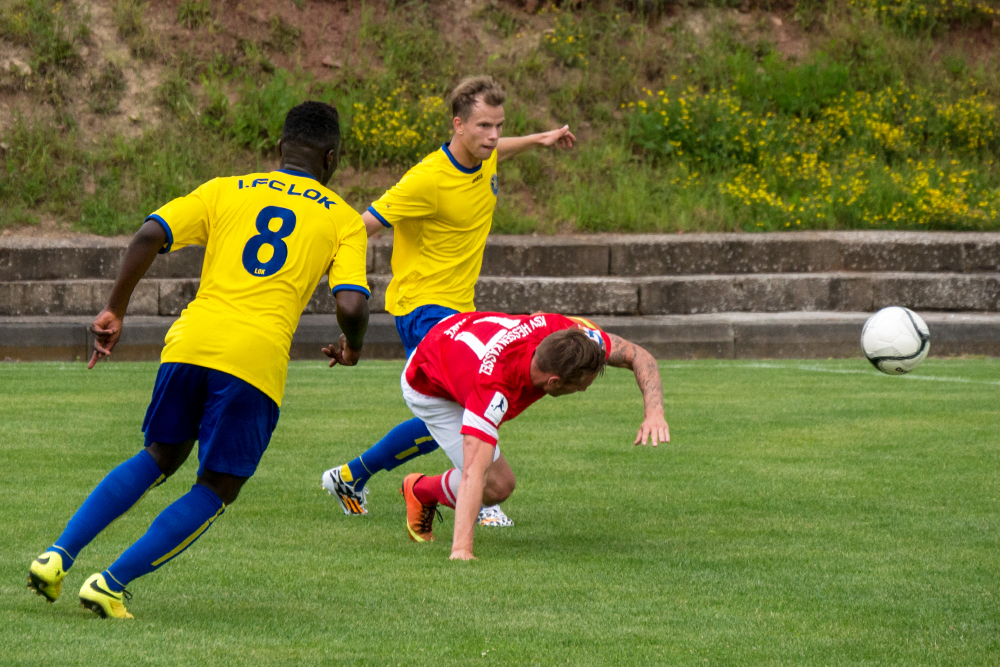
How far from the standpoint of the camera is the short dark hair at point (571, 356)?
454 cm

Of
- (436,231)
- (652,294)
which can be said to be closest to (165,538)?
(436,231)

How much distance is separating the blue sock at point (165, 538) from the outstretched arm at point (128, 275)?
55 centimetres

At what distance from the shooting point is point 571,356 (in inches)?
179

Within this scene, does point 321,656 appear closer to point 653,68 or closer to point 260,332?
point 260,332

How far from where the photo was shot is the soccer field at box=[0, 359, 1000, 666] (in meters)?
3.75

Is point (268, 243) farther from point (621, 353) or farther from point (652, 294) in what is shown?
point (652, 294)

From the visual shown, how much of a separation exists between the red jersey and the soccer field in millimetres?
614

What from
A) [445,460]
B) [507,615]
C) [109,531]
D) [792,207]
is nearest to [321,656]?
[507,615]

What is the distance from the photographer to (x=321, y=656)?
11.8ft

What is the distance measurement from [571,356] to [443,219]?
2.09 m

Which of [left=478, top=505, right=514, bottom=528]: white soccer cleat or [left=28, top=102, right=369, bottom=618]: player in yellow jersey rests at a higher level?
[left=28, top=102, right=369, bottom=618]: player in yellow jersey

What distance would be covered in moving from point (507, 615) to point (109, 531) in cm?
220

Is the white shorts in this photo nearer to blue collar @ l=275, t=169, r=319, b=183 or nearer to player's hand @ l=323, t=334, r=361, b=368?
player's hand @ l=323, t=334, r=361, b=368

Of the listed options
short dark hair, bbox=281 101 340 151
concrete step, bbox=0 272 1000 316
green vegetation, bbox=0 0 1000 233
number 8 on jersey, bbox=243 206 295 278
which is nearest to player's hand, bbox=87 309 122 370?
number 8 on jersey, bbox=243 206 295 278
